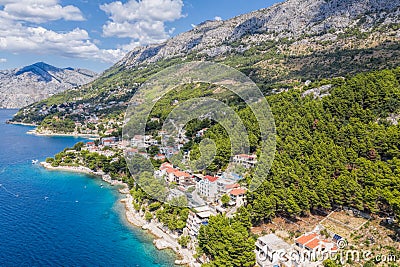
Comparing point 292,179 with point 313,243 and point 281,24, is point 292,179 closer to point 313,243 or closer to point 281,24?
point 313,243

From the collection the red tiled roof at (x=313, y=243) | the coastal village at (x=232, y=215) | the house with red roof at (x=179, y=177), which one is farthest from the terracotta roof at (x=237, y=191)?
the red tiled roof at (x=313, y=243)

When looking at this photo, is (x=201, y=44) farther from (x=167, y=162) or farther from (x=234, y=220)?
(x=234, y=220)

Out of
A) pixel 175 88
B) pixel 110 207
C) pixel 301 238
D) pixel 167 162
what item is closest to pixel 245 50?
pixel 175 88

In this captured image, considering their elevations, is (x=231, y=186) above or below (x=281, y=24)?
below

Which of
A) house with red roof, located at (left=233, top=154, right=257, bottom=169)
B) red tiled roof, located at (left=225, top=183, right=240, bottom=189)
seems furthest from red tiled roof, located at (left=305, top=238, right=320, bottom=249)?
house with red roof, located at (left=233, top=154, right=257, bottom=169)

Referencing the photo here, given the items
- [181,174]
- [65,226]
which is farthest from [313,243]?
[65,226]

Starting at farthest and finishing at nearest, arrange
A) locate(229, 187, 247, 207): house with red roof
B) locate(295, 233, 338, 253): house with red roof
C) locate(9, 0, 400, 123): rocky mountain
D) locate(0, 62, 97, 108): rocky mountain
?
locate(0, 62, 97, 108): rocky mountain < locate(9, 0, 400, 123): rocky mountain < locate(229, 187, 247, 207): house with red roof < locate(295, 233, 338, 253): house with red roof

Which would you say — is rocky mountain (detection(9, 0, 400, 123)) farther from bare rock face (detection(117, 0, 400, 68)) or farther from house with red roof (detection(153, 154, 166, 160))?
house with red roof (detection(153, 154, 166, 160))
